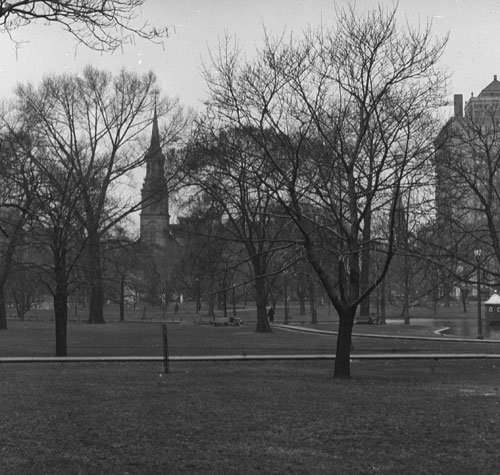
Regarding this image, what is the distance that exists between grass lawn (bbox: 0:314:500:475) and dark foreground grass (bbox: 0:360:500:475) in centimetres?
2

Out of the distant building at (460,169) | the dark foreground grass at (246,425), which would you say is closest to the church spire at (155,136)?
the distant building at (460,169)

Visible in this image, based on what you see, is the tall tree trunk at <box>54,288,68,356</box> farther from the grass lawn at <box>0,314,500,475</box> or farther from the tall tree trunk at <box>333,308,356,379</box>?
the tall tree trunk at <box>333,308,356,379</box>

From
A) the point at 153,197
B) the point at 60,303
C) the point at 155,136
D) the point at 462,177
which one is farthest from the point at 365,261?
the point at 155,136

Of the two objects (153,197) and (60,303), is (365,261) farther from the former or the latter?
(153,197)

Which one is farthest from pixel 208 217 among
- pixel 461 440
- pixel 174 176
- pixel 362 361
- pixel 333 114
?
pixel 461 440

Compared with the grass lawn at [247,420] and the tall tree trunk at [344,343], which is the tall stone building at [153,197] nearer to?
the tall tree trunk at [344,343]

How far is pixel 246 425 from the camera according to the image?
368 inches

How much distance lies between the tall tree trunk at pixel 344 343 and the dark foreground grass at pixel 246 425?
0.46 m

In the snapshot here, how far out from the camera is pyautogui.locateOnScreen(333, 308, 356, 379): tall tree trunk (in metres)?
15.7

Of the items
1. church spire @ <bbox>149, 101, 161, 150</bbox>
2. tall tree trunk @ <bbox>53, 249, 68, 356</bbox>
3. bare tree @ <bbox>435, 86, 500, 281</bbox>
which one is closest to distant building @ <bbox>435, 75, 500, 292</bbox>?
bare tree @ <bbox>435, 86, 500, 281</bbox>

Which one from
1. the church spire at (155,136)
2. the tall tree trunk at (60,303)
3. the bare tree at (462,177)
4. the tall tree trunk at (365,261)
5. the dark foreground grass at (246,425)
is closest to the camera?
the dark foreground grass at (246,425)

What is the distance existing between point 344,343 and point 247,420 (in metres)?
6.62

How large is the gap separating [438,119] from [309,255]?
5.98m

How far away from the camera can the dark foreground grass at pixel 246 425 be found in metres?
7.15
